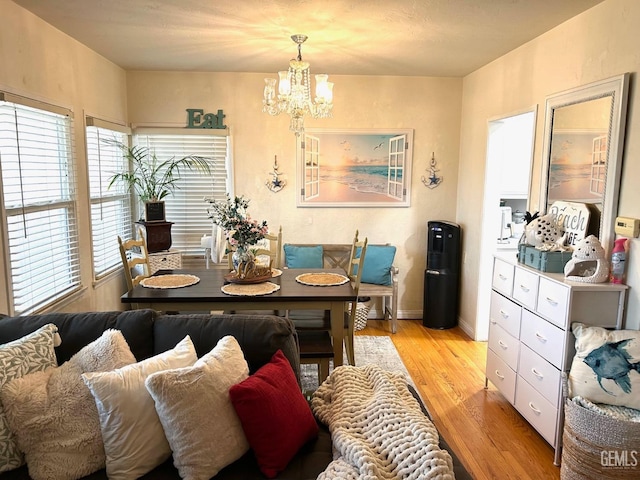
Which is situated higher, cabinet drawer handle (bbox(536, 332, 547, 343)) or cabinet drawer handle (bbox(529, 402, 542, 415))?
cabinet drawer handle (bbox(536, 332, 547, 343))

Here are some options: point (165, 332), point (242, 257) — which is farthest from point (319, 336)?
point (165, 332)

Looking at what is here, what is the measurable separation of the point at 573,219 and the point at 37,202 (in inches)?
133

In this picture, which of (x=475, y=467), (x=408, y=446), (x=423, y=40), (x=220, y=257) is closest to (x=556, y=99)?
(x=423, y=40)

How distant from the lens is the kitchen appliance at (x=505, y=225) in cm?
446

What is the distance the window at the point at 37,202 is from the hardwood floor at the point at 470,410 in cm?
267

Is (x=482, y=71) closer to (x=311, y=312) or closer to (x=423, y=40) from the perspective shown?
(x=423, y=40)

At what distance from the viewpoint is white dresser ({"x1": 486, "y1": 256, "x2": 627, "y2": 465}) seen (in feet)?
8.09

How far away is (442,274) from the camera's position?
470 cm

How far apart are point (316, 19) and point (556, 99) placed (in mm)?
1660

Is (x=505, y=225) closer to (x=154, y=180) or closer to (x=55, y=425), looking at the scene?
(x=154, y=180)

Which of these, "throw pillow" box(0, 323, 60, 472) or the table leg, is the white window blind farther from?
"throw pillow" box(0, 323, 60, 472)

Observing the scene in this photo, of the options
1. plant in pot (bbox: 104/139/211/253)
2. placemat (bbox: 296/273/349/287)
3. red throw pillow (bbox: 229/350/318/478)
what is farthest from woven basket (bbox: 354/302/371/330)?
red throw pillow (bbox: 229/350/318/478)

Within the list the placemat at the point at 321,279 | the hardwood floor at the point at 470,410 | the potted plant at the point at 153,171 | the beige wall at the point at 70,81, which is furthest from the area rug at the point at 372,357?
the potted plant at the point at 153,171

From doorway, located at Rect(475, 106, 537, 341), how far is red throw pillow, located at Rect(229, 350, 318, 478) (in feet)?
9.53
